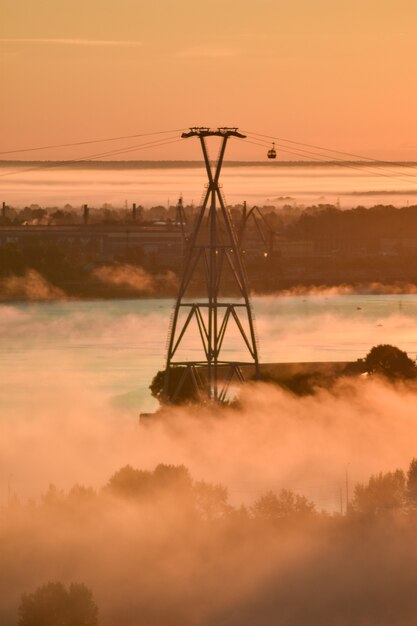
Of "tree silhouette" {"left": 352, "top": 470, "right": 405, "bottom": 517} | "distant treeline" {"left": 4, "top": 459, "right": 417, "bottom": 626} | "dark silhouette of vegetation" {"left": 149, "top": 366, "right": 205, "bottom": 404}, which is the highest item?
"dark silhouette of vegetation" {"left": 149, "top": 366, "right": 205, "bottom": 404}

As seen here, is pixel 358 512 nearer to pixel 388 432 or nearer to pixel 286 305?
pixel 388 432

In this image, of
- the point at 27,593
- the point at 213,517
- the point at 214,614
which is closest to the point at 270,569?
the point at 213,517

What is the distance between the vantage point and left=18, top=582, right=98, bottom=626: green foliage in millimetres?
54562

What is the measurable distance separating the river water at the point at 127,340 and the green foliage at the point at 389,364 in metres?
10.2

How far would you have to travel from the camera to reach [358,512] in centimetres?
7269

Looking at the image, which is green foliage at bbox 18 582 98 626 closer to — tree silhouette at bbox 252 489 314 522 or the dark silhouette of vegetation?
tree silhouette at bbox 252 489 314 522

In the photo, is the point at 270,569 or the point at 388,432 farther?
the point at 388,432

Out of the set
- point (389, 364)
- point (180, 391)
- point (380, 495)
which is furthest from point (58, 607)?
point (389, 364)

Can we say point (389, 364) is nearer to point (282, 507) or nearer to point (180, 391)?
point (180, 391)

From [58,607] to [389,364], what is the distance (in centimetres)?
3093

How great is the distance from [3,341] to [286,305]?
5847 cm

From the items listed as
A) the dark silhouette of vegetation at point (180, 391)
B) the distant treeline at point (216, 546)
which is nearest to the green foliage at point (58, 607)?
the distant treeline at point (216, 546)

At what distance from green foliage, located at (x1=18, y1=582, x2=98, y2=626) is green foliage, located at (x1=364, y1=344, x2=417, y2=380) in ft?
85.0

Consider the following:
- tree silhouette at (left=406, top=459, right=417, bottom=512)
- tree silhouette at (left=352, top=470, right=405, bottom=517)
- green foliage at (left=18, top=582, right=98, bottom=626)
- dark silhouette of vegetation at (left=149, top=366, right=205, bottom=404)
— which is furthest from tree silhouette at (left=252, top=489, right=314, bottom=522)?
green foliage at (left=18, top=582, right=98, bottom=626)
